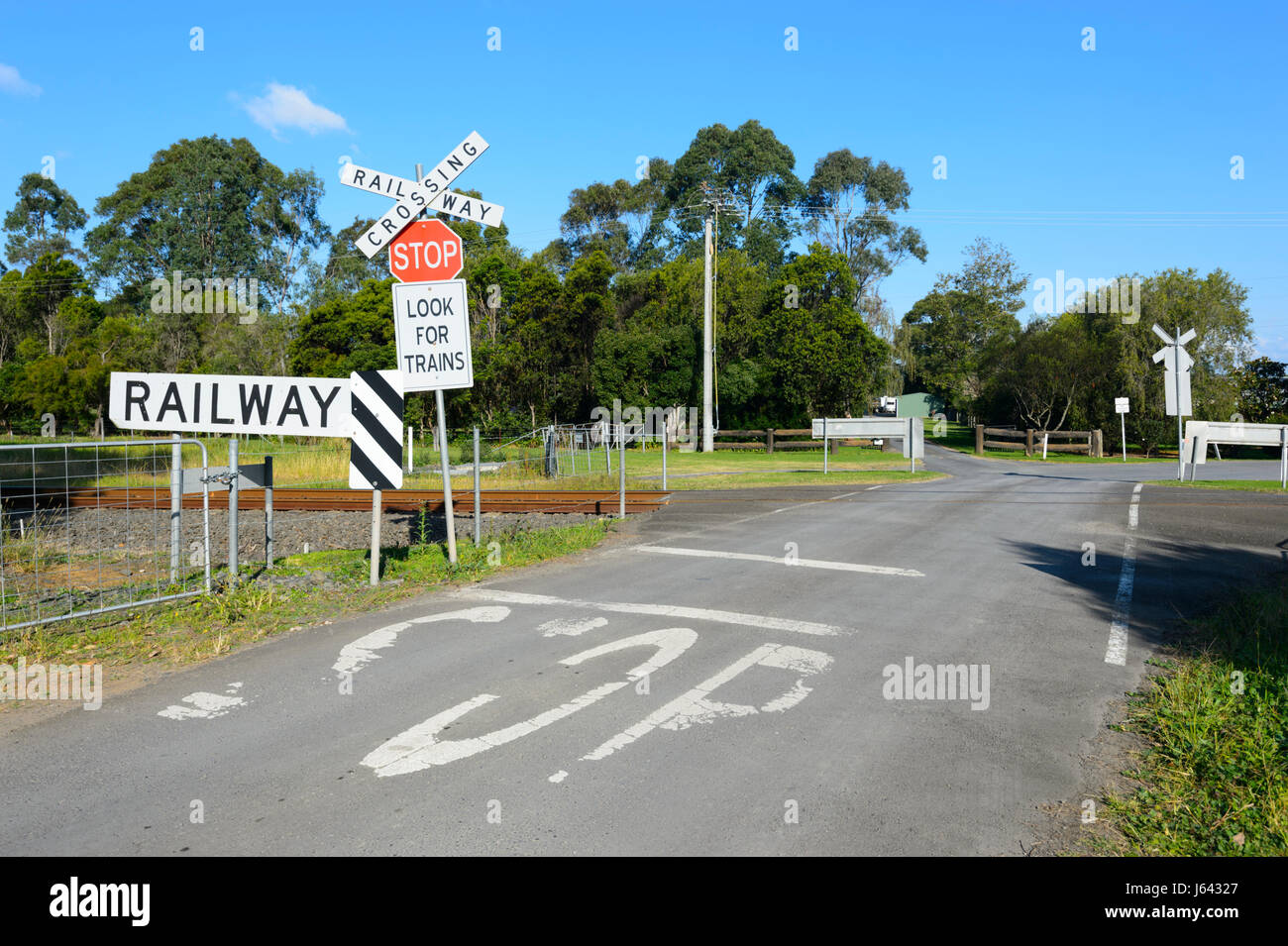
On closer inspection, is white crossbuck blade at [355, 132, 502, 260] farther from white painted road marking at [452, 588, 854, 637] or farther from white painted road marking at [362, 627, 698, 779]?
white painted road marking at [362, 627, 698, 779]

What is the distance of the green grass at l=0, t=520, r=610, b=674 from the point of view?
7016 millimetres

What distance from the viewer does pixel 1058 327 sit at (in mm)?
48094

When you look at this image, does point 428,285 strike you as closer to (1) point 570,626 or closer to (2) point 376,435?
(2) point 376,435

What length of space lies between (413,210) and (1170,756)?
9007 millimetres

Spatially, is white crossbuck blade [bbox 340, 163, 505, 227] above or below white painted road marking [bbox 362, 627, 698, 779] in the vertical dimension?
above

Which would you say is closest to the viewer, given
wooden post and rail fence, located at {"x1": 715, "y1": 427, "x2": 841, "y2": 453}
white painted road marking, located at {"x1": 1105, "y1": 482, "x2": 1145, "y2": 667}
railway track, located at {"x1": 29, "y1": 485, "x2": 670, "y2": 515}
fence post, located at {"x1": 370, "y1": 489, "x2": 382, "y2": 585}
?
white painted road marking, located at {"x1": 1105, "y1": 482, "x2": 1145, "y2": 667}

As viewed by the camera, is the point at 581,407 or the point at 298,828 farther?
the point at 581,407

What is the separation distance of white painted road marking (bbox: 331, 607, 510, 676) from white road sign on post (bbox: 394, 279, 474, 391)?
308 centimetres

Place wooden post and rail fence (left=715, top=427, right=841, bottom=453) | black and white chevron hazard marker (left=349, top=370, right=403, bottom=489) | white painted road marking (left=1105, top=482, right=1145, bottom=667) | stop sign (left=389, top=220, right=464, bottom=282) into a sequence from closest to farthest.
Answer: white painted road marking (left=1105, top=482, right=1145, bottom=667)
black and white chevron hazard marker (left=349, top=370, right=403, bottom=489)
stop sign (left=389, top=220, right=464, bottom=282)
wooden post and rail fence (left=715, top=427, right=841, bottom=453)

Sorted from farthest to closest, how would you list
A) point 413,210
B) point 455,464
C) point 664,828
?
point 455,464, point 413,210, point 664,828

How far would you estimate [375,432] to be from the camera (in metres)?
9.29

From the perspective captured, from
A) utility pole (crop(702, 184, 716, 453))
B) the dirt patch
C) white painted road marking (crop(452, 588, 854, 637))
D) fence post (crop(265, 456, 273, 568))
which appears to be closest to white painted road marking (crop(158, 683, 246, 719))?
white painted road marking (crop(452, 588, 854, 637))
